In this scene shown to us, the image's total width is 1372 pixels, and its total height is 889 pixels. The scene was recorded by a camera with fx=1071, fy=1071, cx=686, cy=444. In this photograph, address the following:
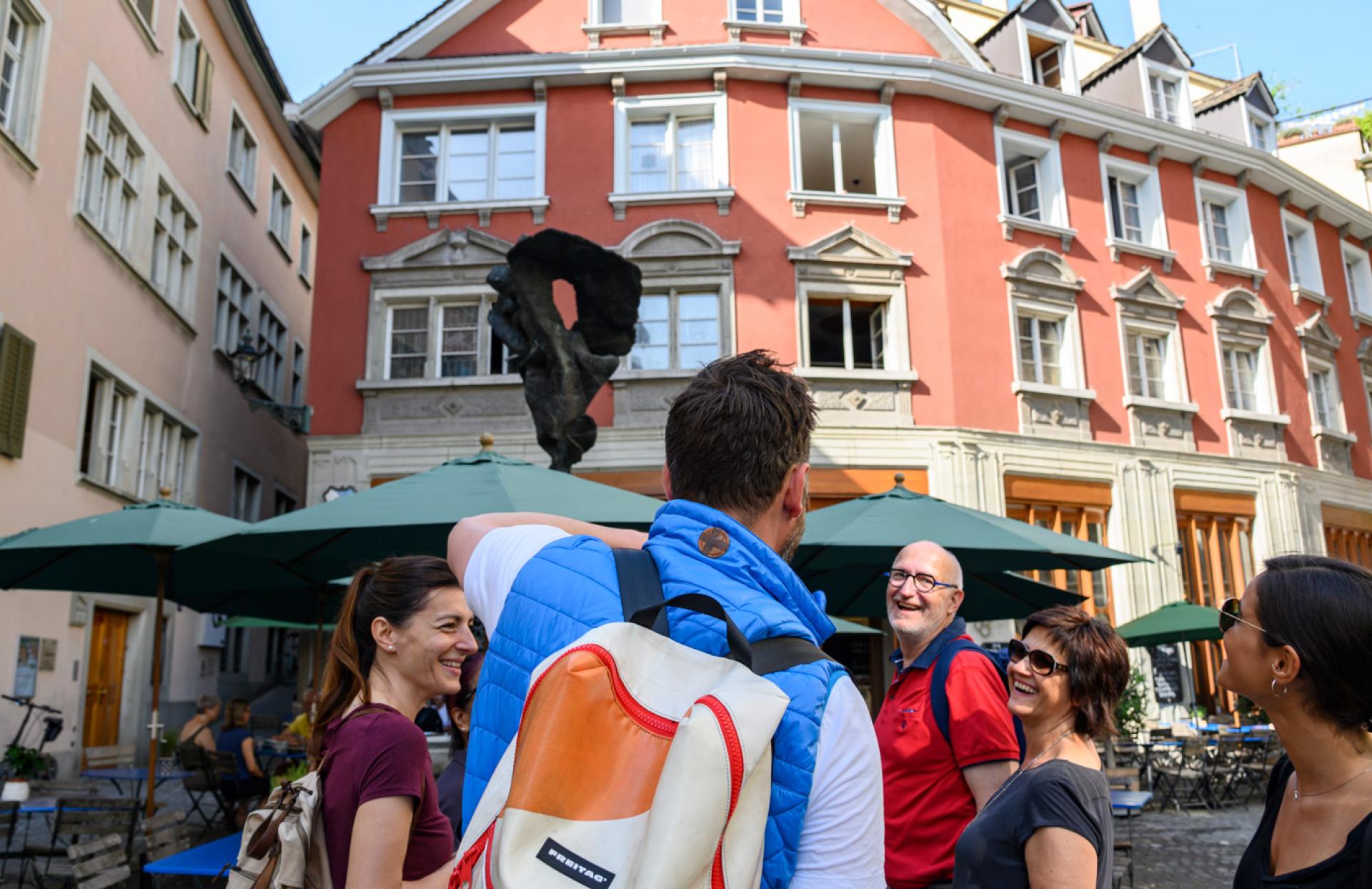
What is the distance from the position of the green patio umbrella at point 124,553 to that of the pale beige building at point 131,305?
17.4 feet

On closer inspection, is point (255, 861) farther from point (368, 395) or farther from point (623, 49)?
point (623, 49)

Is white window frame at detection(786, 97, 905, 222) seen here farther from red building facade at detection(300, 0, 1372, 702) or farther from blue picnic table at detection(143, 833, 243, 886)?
blue picnic table at detection(143, 833, 243, 886)

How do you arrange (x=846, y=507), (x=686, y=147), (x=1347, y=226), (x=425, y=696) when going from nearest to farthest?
(x=425, y=696)
(x=846, y=507)
(x=686, y=147)
(x=1347, y=226)

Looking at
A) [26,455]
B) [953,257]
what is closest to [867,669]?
[953,257]

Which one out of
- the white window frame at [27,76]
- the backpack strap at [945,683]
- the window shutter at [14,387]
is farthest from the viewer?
the white window frame at [27,76]

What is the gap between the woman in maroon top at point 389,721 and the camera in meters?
2.33

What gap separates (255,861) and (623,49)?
59.5ft

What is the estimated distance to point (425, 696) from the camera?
2.71 m

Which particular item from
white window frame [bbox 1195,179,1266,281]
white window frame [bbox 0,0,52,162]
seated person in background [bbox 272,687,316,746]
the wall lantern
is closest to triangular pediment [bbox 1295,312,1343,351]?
white window frame [bbox 1195,179,1266,281]

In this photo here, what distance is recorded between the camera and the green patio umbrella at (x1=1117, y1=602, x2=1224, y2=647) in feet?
47.9

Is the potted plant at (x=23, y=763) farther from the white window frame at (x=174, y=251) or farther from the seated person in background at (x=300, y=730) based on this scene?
the white window frame at (x=174, y=251)

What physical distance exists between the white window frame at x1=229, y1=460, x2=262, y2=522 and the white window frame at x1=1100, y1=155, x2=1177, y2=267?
1747 centimetres

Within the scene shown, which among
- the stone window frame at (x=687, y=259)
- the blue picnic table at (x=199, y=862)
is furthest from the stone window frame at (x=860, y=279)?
the blue picnic table at (x=199, y=862)

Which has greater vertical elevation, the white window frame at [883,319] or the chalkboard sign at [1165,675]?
the white window frame at [883,319]
